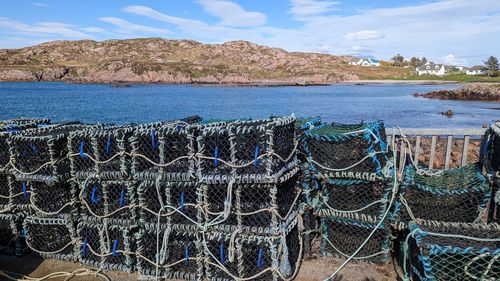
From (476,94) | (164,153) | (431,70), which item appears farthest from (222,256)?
(431,70)

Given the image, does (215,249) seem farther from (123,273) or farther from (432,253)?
(432,253)

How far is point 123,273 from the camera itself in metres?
5.14

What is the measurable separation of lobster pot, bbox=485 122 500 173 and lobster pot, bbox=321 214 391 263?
63.4 inches

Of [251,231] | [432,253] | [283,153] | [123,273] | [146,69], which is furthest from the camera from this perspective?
[146,69]

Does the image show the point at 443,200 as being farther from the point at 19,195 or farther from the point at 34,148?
the point at 19,195

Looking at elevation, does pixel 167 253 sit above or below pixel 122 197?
below

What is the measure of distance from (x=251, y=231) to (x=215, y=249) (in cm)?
59

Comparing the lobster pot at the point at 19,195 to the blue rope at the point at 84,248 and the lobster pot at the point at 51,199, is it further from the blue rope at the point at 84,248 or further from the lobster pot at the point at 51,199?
the blue rope at the point at 84,248

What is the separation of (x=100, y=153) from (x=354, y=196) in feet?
11.6

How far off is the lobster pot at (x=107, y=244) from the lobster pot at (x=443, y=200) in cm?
360

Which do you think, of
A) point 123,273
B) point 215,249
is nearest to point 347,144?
point 215,249

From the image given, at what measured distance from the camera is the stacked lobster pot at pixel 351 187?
4.89m

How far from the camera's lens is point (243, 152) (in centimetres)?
465

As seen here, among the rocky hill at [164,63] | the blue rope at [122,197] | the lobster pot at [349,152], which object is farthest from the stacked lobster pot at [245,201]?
the rocky hill at [164,63]
